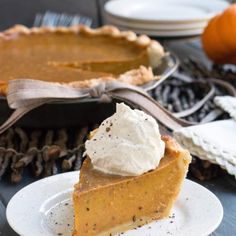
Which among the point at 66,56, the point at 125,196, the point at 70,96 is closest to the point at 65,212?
the point at 125,196

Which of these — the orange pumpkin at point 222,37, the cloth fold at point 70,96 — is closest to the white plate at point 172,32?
the orange pumpkin at point 222,37

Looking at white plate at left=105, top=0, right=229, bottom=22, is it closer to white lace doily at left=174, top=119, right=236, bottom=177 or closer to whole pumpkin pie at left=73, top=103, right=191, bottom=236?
white lace doily at left=174, top=119, right=236, bottom=177

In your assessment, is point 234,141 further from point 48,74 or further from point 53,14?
point 53,14

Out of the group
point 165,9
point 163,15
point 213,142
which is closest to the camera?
point 213,142

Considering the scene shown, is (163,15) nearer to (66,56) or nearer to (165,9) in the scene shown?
(165,9)

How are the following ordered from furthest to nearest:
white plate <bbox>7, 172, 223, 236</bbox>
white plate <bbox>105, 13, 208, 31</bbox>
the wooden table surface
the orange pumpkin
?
white plate <bbox>105, 13, 208, 31</bbox> → the orange pumpkin → the wooden table surface → white plate <bbox>7, 172, 223, 236</bbox>

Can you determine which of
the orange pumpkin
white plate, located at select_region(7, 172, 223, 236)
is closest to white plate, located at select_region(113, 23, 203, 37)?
the orange pumpkin

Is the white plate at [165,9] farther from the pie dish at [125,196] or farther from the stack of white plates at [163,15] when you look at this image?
the pie dish at [125,196]

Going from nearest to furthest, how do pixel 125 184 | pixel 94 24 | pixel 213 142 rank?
pixel 125 184 → pixel 213 142 → pixel 94 24
